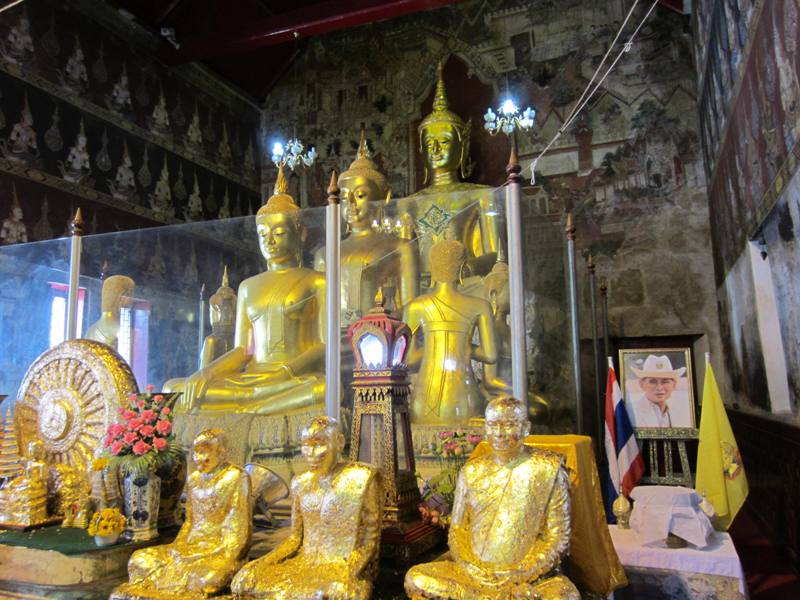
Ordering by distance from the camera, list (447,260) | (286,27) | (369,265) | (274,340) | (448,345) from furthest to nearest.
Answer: (286,27), (274,340), (448,345), (447,260), (369,265)

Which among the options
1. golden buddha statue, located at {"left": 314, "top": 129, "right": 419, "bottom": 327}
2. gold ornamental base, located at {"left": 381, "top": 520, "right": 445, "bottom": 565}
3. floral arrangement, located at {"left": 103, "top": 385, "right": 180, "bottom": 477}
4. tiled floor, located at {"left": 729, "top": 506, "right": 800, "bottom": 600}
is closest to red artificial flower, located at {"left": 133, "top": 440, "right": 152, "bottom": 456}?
floral arrangement, located at {"left": 103, "top": 385, "right": 180, "bottom": 477}

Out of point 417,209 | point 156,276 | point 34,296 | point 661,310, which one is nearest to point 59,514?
point 156,276

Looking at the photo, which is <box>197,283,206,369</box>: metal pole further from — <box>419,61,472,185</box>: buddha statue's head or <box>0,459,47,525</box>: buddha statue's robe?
<box>419,61,472,185</box>: buddha statue's head

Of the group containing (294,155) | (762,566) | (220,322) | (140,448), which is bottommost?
(762,566)

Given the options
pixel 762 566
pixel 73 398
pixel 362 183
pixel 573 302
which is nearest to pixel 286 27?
pixel 362 183

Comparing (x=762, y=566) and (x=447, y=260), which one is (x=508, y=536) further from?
(x=762, y=566)

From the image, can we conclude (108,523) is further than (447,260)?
No

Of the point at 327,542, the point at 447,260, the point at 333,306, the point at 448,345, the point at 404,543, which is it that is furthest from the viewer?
the point at 448,345

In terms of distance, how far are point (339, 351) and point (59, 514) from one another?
162cm

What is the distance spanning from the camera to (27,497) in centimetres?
320

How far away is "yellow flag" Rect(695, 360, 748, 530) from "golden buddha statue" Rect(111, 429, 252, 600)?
108 inches

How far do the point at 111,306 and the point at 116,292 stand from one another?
10 cm

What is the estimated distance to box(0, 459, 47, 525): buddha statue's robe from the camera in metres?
3.19

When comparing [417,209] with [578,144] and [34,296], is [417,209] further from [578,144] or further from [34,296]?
[578,144]
